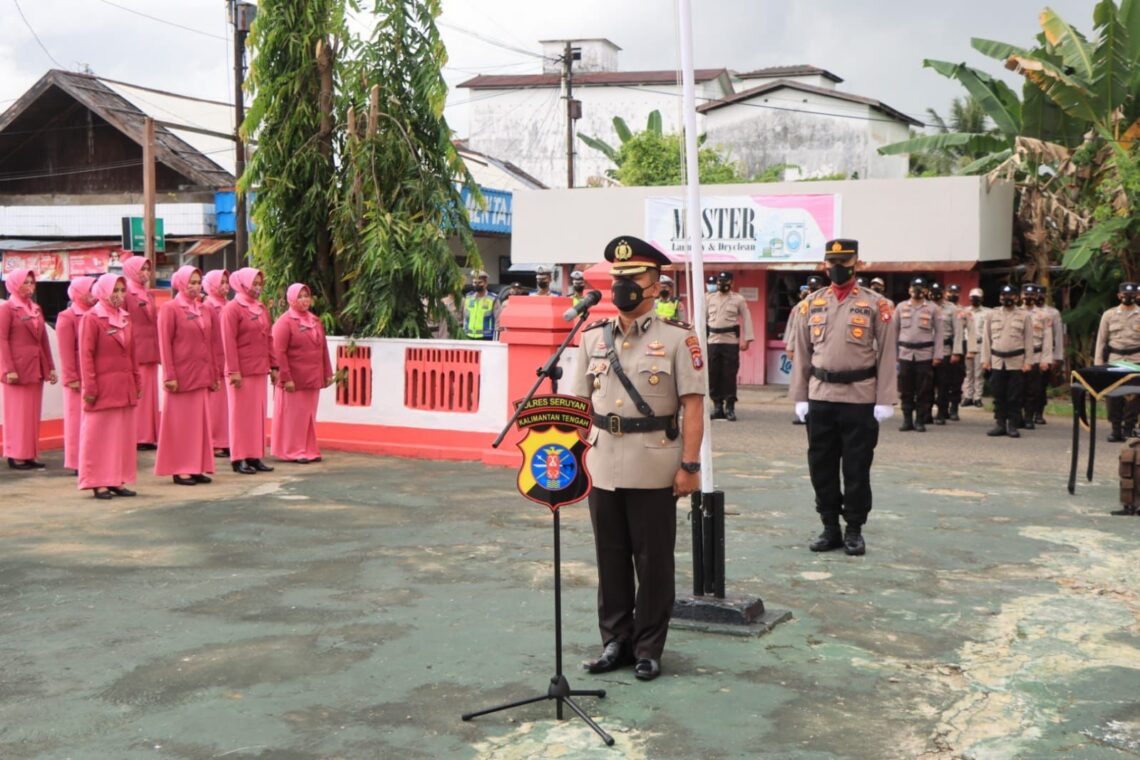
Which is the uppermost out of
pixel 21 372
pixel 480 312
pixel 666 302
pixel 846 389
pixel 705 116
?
pixel 705 116

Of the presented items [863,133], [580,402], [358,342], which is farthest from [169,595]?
[863,133]

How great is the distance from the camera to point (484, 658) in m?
6.25

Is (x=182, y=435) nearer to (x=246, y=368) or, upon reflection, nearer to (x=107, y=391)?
(x=107, y=391)

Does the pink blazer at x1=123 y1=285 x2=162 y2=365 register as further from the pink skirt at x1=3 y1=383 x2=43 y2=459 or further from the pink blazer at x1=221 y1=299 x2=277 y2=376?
the pink skirt at x1=3 y1=383 x2=43 y2=459

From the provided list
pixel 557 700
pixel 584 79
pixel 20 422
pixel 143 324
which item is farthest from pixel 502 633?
pixel 584 79

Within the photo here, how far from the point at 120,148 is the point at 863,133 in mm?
24838

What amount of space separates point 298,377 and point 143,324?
1.60 metres

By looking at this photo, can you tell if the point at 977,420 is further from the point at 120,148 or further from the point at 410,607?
the point at 120,148

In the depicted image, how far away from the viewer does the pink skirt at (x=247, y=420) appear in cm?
1251

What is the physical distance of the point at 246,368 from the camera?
12.7 m

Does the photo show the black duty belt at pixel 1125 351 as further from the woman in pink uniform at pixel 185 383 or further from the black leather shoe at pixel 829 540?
the woman in pink uniform at pixel 185 383

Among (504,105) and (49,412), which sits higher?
(504,105)

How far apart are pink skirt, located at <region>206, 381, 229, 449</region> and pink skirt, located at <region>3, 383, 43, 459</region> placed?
172 cm

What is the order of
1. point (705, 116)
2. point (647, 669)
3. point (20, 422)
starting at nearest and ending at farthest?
point (647, 669), point (20, 422), point (705, 116)
